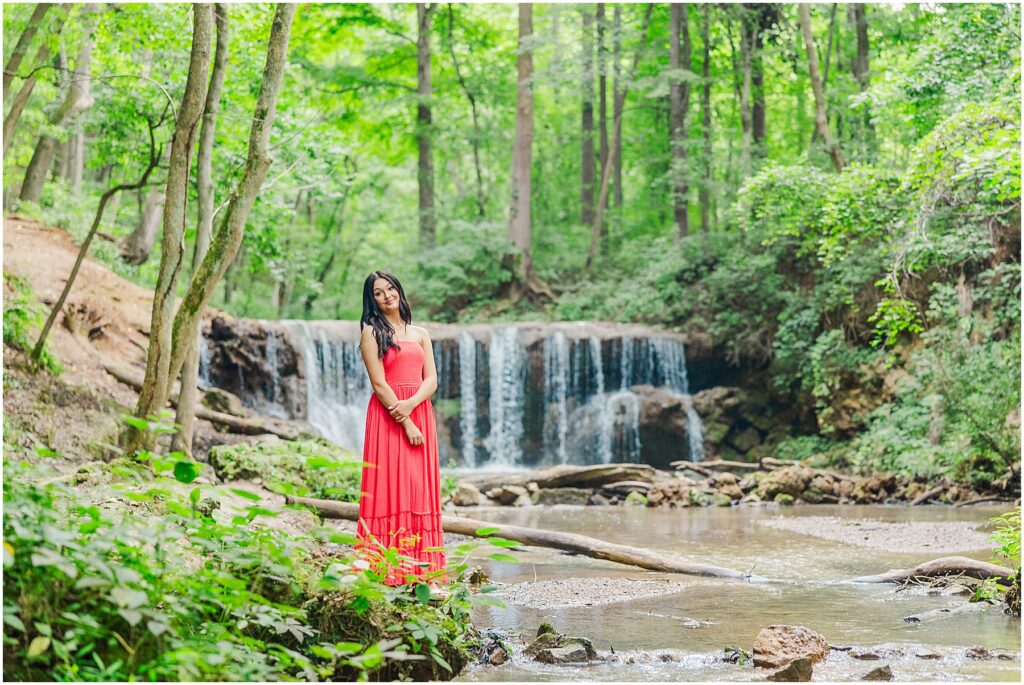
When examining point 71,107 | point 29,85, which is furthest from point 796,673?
point 71,107

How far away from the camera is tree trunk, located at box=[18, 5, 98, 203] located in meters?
11.1

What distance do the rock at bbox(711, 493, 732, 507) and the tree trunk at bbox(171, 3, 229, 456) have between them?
867 cm

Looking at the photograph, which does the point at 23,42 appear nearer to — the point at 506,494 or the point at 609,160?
the point at 506,494

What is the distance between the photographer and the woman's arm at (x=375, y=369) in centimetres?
524

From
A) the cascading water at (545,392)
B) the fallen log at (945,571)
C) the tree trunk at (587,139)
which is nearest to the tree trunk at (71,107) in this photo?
the cascading water at (545,392)

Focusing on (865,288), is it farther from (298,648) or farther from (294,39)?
(298,648)

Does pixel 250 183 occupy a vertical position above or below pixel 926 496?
above

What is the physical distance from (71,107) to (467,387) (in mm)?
10071

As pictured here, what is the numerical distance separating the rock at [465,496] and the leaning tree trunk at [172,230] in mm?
6370

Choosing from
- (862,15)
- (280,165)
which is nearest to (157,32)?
(280,165)

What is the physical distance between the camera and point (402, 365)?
541 centimetres

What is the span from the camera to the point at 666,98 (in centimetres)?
3016

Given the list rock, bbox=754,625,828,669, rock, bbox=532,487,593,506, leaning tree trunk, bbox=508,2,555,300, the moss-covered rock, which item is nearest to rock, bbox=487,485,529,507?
rock, bbox=532,487,593,506

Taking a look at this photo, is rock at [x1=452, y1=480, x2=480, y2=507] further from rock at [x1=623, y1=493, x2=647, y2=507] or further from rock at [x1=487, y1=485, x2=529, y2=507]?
rock at [x1=623, y1=493, x2=647, y2=507]
